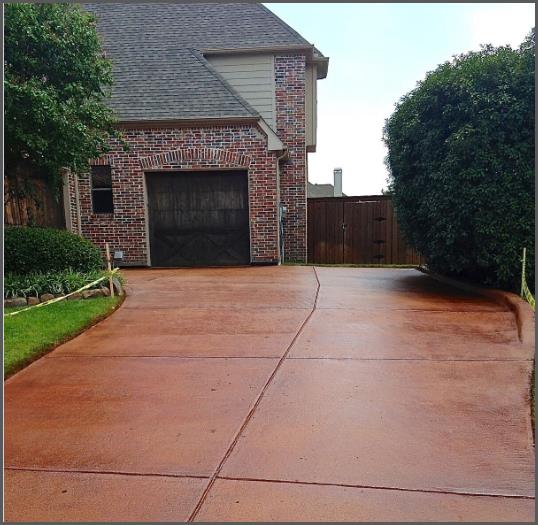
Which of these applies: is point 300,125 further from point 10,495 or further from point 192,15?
point 10,495

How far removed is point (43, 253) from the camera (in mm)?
7086

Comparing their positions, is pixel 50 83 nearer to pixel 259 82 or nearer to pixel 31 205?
pixel 31 205

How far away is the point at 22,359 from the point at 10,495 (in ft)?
6.63

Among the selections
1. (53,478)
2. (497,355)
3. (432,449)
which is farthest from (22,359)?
(497,355)

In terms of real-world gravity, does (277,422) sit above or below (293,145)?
below

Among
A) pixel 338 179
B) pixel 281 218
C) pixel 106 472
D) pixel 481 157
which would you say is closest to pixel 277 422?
pixel 106 472

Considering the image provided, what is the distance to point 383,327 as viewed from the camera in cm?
514

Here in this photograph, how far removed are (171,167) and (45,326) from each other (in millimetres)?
6505

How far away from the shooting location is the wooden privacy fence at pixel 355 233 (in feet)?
42.6

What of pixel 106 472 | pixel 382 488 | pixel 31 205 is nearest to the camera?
pixel 382 488

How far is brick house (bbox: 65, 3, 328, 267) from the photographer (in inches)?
423

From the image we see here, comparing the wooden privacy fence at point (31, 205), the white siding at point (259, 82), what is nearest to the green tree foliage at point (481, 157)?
the white siding at point (259, 82)

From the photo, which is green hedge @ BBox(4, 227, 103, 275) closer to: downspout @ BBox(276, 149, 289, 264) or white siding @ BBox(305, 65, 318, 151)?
downspout @ BBox(276, 149, 289, 264)

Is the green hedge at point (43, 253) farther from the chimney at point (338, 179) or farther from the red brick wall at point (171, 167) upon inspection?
the chimney at point (338, 179)
